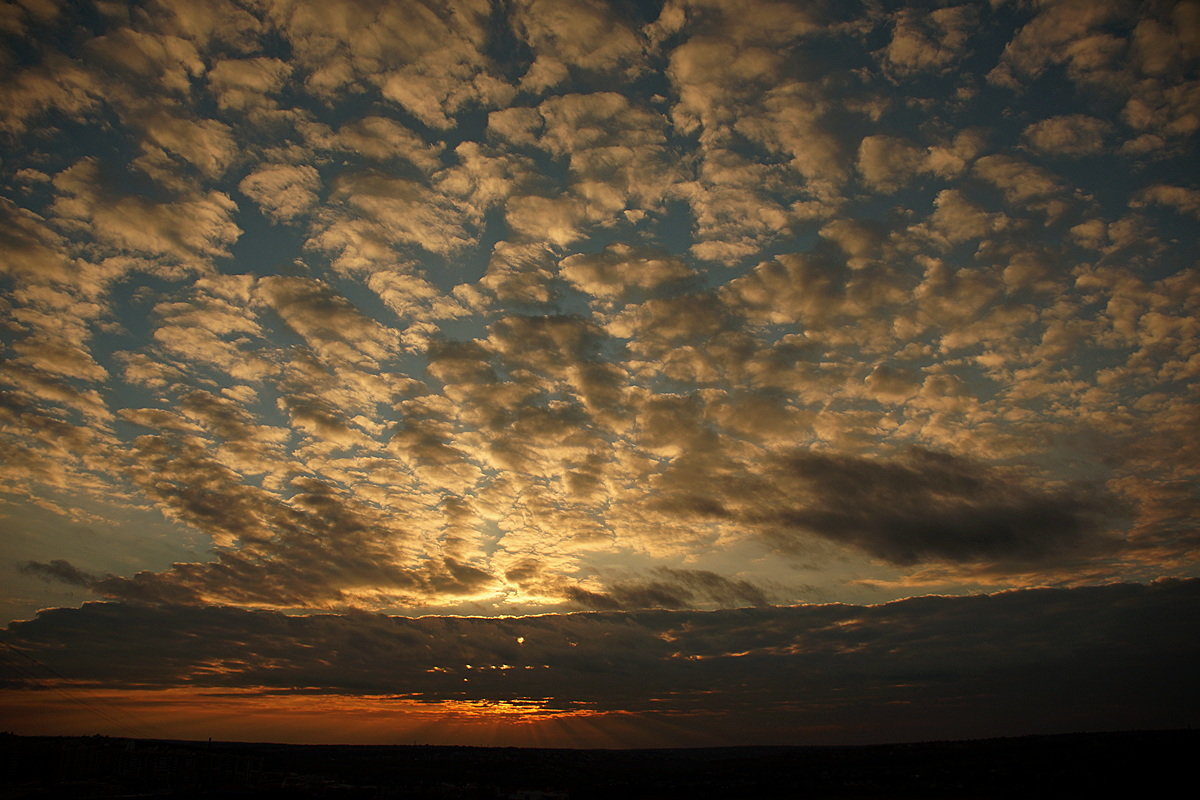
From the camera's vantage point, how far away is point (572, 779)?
194 metres

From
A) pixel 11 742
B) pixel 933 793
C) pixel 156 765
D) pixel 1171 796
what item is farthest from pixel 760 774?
pixel 11 742

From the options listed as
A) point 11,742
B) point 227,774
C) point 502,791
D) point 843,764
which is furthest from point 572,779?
point 11,742

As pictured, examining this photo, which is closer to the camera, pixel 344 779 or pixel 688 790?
pixel 688 790

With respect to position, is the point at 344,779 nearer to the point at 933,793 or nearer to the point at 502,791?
the point at 502,791

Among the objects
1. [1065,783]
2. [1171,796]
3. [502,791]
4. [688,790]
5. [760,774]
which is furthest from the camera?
[760,774]

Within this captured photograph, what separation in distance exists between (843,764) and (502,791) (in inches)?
3899

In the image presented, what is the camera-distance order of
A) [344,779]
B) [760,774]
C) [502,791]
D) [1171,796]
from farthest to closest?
1. [760,774]
2. [344,779]
3. [502,791]
4. [1171,796]

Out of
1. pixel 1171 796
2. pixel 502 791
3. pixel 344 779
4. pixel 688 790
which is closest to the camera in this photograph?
pixel 1171 796

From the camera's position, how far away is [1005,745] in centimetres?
19162

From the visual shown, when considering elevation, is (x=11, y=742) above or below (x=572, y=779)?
above

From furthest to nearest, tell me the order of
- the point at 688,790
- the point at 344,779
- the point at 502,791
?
the point at 344,779 < the point at 502,791 < the point at 688,790

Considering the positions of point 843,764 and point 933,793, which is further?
point 843,764

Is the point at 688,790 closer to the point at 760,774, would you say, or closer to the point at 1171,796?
the point at 760,774

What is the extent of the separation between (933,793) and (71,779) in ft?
562
